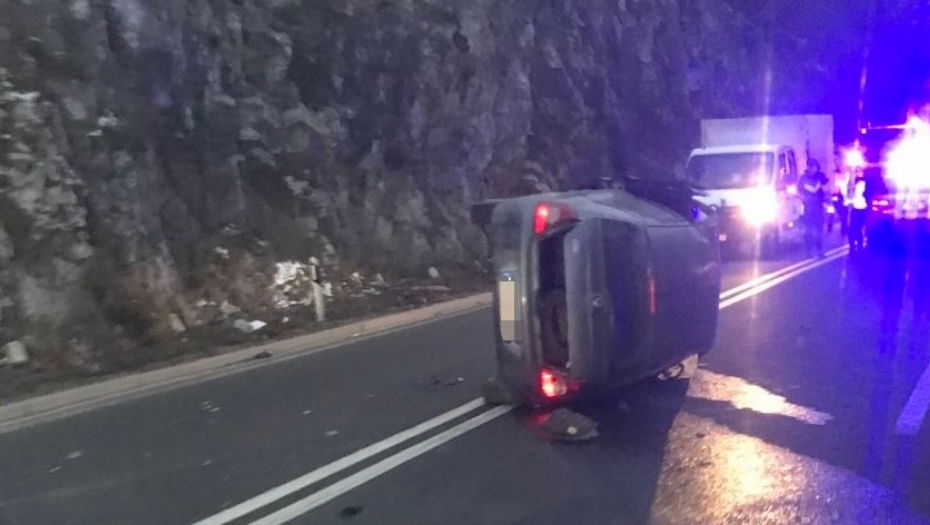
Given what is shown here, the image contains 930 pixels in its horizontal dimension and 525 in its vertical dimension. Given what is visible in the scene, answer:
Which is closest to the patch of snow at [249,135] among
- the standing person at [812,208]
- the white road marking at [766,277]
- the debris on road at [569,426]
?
the white road marking at [766,277]

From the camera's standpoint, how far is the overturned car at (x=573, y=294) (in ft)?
23.3

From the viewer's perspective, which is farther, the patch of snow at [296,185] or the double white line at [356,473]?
the patch of snow at [296,185]

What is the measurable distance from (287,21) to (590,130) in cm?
1228

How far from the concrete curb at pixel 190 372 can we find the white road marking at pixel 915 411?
253 inches

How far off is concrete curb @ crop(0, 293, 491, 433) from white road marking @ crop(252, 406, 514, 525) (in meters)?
3.71

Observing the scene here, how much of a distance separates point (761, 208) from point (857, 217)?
77.9 inches

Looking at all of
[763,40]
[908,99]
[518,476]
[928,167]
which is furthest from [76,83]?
[763,40]

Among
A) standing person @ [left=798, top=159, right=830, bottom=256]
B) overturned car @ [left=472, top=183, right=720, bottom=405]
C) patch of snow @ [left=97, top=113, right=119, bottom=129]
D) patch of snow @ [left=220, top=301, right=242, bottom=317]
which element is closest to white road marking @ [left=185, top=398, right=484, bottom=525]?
overturned car @ [left=472, top=183, right=720, bottom=405]

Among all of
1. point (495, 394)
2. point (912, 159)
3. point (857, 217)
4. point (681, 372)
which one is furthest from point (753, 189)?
point (495, 394)

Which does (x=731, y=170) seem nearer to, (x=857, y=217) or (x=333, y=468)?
(x=857, y=217)

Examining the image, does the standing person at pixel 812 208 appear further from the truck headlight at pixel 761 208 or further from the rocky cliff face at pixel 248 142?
the rocky cliff face at pixel 248 142

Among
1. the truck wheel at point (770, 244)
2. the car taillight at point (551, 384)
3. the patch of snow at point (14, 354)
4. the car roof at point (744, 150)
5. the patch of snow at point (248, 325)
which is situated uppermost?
the car roof at point (744, 150)

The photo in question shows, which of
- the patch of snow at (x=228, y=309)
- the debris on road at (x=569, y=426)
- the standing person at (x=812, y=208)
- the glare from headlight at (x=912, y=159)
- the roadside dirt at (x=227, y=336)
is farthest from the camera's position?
the standing person at (x=812, y=208)

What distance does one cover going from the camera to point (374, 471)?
21.4 ft
